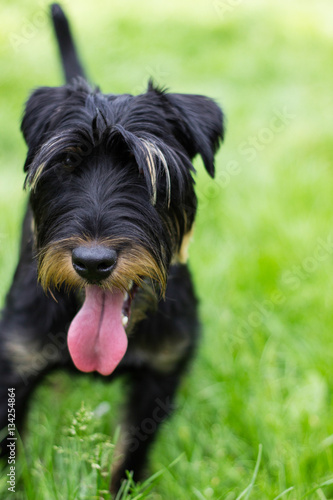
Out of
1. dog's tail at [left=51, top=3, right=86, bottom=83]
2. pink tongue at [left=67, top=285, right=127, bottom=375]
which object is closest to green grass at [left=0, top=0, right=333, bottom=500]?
pink tongue at [left=67, top=285, right=127, bottom=375]

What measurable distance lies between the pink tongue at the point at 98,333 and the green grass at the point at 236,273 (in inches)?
13.6

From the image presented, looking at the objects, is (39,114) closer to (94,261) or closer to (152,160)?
(152,160)

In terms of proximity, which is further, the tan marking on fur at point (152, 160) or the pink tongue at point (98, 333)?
the pink tongue at point (98, 333)

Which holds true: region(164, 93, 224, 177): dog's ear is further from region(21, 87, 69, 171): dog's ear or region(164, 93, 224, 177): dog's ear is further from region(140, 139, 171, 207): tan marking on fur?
region(21, 87, 69, 171): dog's ear

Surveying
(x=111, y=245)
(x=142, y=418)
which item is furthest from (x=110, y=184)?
(x=142, y=418)

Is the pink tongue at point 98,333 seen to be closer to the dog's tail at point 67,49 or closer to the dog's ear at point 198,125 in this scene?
the dog's ear at point 198,125

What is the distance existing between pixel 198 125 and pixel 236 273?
225 centimetres

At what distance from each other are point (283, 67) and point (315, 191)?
4.61 metres

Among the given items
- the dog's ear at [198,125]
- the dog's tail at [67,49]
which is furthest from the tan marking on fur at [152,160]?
the dog's tail at [67,49]

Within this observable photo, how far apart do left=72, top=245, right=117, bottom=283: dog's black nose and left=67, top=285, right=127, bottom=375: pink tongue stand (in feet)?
1.20

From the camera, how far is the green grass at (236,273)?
303 centimetres

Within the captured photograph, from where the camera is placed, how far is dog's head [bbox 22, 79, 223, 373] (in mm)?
2359

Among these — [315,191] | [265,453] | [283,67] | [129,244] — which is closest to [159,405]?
[265,453]

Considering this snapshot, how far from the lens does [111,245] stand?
2.30 meters
